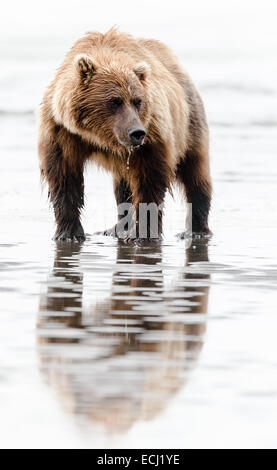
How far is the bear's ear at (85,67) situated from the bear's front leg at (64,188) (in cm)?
68

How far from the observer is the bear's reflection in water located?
13.1ft

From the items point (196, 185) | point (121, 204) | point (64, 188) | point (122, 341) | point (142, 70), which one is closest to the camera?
point (122, 341)

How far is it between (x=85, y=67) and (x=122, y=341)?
512 cm

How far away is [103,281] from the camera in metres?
7.31

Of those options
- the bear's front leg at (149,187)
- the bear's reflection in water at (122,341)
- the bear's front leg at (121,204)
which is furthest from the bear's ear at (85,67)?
the bear's reflection in water at (122,341)

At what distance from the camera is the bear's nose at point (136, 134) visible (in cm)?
953

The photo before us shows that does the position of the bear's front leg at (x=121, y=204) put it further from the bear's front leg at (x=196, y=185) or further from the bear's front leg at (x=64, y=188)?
the bear's front leg at (x=64, y=188)

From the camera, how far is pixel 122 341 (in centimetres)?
506

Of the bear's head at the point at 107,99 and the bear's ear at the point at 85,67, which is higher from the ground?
the bear's ear at the point at 85,67

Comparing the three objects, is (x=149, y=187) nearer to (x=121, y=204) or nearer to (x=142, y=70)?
(x=142, y=70)

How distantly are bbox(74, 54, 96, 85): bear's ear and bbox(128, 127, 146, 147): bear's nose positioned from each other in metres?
0.66

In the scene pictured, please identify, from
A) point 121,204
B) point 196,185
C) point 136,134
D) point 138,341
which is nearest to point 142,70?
point 136,134

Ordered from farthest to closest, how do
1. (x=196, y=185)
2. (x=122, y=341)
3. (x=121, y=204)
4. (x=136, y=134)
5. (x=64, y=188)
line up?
(x=196, y=185)
(x=121, y=204)
(x=64, y=188)
(x=136, y=134)
(x=122, y=341)

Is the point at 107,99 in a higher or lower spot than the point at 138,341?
higher
